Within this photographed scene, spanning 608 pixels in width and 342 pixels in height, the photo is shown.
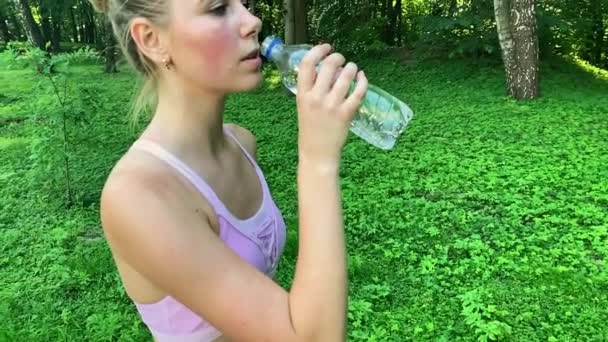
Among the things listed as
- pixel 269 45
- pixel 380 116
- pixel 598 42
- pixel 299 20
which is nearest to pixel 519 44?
pixel 299 20

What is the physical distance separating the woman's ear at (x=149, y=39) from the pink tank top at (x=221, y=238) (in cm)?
18

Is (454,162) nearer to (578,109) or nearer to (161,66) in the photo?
(578,109)

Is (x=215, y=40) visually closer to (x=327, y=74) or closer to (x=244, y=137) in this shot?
(x=327, y=74)

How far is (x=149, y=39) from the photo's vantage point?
1270 mm

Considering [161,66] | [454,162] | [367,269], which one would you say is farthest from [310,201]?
[454,162]

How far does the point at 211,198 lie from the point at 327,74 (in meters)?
0.37

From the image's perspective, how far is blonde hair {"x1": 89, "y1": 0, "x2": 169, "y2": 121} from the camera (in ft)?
4.06

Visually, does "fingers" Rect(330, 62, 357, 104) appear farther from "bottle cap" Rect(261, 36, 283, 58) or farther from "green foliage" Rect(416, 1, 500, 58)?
"green foliage" Rect(416, 1, 500, 58)

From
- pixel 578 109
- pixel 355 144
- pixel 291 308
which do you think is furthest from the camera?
pixel 578 109

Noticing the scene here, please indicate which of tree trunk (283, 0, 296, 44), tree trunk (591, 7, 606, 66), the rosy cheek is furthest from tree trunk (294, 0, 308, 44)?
the rosy cheek

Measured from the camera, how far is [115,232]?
1.12 metres

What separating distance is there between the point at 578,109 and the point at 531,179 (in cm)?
287

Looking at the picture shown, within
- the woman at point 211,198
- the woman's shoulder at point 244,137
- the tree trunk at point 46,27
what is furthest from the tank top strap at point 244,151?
the tree trunk at point 46,27

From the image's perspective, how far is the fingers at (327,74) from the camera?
3.49 ft
